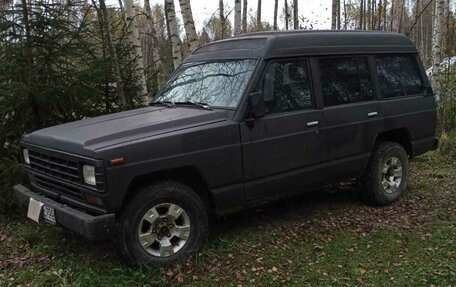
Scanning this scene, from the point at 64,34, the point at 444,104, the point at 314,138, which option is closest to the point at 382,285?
the point at 314,138

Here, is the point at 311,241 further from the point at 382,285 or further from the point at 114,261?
the point at 114,261

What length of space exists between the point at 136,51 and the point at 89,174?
4.38 metres

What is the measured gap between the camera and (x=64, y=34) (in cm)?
621

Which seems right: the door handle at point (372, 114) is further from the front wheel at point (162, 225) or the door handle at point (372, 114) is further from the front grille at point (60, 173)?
the front grille at point (60, 173)

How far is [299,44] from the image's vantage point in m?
5.09

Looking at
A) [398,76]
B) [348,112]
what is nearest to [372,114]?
[348,112]

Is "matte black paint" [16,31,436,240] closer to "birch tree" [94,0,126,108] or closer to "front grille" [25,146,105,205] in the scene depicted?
"front grille" [25,146,105,205]

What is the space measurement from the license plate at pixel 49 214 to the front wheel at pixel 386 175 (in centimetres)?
378

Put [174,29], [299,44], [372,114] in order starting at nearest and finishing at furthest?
[299,44], [372,114], [174,29]

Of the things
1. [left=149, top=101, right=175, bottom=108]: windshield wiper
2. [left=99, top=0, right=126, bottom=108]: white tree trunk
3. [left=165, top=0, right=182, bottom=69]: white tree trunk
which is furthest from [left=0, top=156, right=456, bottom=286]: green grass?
[left=165, top=0, right=182, bottom=69]: white tree trunk

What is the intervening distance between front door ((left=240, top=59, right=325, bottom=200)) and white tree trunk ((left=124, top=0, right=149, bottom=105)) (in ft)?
11.3

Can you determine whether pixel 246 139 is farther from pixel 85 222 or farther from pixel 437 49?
pixel 437 49

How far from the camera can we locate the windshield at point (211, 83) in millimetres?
4715

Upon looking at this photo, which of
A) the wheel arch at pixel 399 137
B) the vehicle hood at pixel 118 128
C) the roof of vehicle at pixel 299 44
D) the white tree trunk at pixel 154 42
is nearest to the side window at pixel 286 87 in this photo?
the roof of vehicle at pixel 299 44
